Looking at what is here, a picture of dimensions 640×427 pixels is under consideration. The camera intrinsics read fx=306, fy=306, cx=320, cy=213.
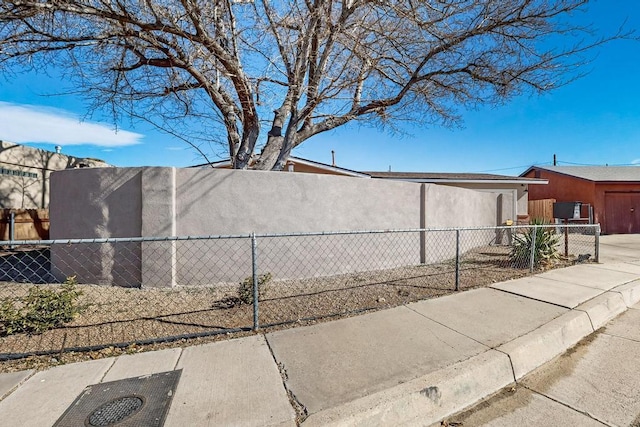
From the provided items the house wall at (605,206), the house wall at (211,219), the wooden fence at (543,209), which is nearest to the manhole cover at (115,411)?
the house wall at (211,219)

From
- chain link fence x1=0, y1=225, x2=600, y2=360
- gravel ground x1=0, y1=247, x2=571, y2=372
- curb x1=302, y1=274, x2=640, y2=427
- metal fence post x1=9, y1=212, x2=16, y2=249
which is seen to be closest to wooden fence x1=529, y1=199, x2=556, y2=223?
chain link fence x1=0, y1=225, x2=600, y2=360

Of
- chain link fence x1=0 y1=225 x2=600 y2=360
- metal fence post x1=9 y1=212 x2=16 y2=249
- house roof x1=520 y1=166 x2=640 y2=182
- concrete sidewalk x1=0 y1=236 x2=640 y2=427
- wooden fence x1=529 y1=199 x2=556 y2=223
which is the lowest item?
concrete sidewalk x1=0 y1=236 x2=640 y2=427

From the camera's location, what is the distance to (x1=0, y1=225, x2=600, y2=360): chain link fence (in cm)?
339

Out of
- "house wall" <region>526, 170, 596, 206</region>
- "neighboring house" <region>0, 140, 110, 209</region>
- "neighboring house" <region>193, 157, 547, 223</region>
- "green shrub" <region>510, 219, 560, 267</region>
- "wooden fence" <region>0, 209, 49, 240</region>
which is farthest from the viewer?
"house wall" <region>526, 170, 596, 206</region>

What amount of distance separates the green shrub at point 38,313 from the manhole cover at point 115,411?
72.1 inches

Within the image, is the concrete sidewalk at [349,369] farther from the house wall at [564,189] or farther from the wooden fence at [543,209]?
the house wall at [564,189]

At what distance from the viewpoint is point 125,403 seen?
2260 mm

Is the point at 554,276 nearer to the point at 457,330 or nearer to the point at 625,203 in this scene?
the point at 457,330

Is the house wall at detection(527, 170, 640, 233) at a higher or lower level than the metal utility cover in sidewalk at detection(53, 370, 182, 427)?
higher

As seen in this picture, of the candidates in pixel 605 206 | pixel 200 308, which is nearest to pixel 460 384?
pixel 200 308

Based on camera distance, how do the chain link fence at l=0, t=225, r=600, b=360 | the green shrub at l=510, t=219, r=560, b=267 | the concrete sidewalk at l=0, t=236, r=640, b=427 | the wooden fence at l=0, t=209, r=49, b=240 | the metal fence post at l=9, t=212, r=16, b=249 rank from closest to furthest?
the concrete sidewalk at l=0, t=236, r=640, b=427, the chain link fence at l=0, t=225, r=600, b=360, the green shrub at l=510, t=219, r=560, b=267, the metal fence post at l=9, t=212, r=16, b=249, the wooden fence at l=0, t=209, r=49, b=240

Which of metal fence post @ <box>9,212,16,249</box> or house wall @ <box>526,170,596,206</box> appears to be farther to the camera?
house wall @ <box>526,170,596,206</box>

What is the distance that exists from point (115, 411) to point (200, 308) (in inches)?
80.3

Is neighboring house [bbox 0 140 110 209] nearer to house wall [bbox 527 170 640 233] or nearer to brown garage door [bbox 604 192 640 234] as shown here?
house wall [bbox 527 170 640 233]
